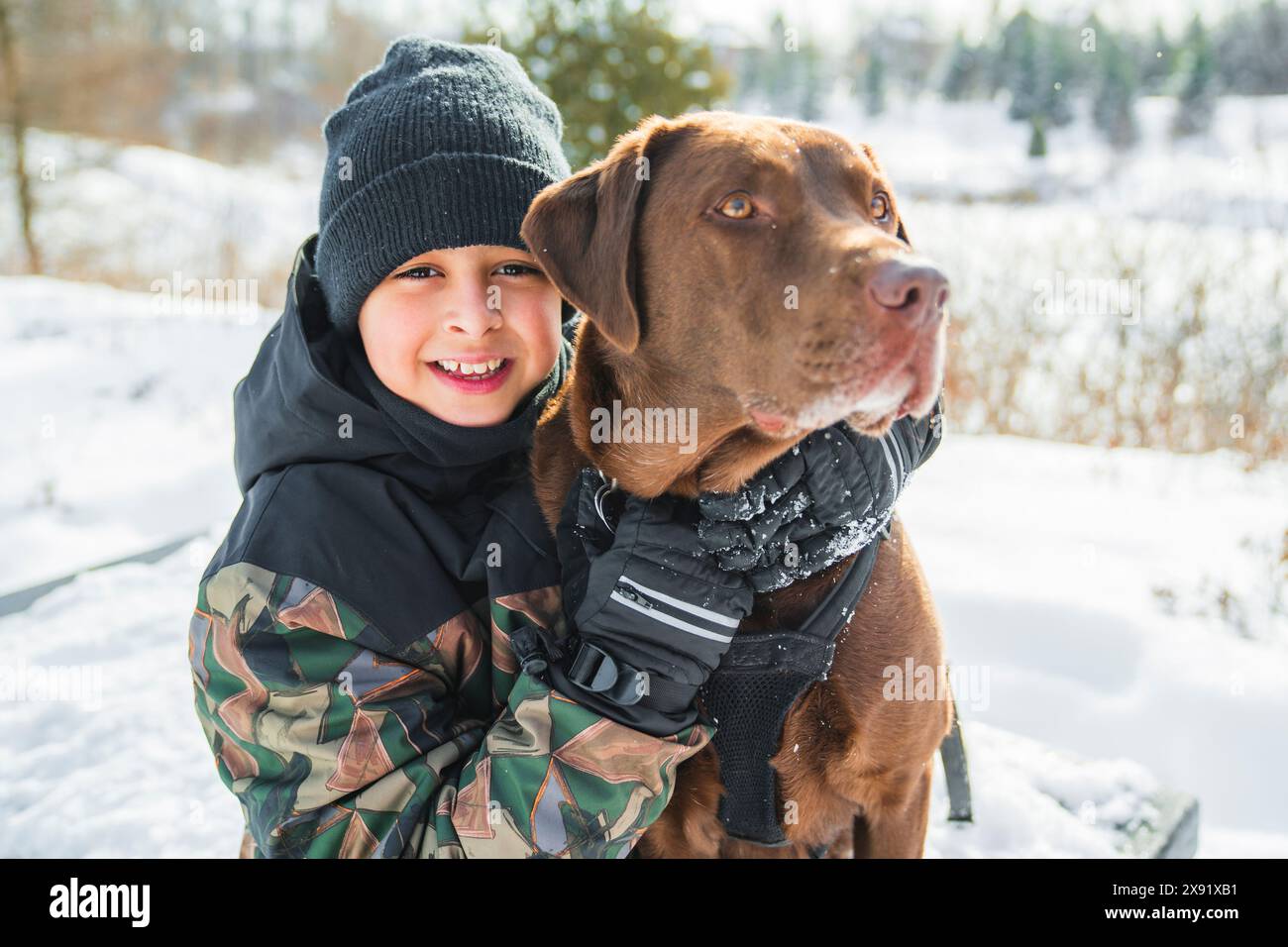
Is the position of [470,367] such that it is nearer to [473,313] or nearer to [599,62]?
[473,313]

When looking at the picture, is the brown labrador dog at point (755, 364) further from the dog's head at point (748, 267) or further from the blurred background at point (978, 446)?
the blurred background at point (978, 446)

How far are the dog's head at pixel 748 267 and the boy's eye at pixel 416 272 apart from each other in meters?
0.35

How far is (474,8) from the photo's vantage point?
28.7 feet

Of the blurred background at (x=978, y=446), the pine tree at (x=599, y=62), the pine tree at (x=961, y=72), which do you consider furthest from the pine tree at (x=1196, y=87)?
the pine tree at (x=599, y=62)

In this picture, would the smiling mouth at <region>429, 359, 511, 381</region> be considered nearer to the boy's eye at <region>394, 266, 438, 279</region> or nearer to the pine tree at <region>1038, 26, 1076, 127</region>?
the boy's eye at <region>394, 266, 438, 279</region>

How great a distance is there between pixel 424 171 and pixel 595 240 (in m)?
0.48

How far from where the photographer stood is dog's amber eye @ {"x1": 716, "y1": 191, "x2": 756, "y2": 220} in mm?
1985

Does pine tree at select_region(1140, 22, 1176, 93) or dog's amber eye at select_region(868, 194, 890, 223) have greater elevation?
pine tree at select_region(1140, 22, 1176, 93)

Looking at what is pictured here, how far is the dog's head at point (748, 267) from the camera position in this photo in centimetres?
173

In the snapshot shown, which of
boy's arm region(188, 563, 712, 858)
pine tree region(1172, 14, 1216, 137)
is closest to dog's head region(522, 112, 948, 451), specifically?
boy's arm region(188, 563, 712, 858)

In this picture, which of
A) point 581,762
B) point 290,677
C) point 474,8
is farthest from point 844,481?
point 474,8

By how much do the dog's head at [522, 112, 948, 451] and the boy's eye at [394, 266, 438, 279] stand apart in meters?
0.35

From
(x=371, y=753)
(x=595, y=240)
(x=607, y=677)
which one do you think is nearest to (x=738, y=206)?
(x=595, y=240)

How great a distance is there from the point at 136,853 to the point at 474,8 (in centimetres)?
812
